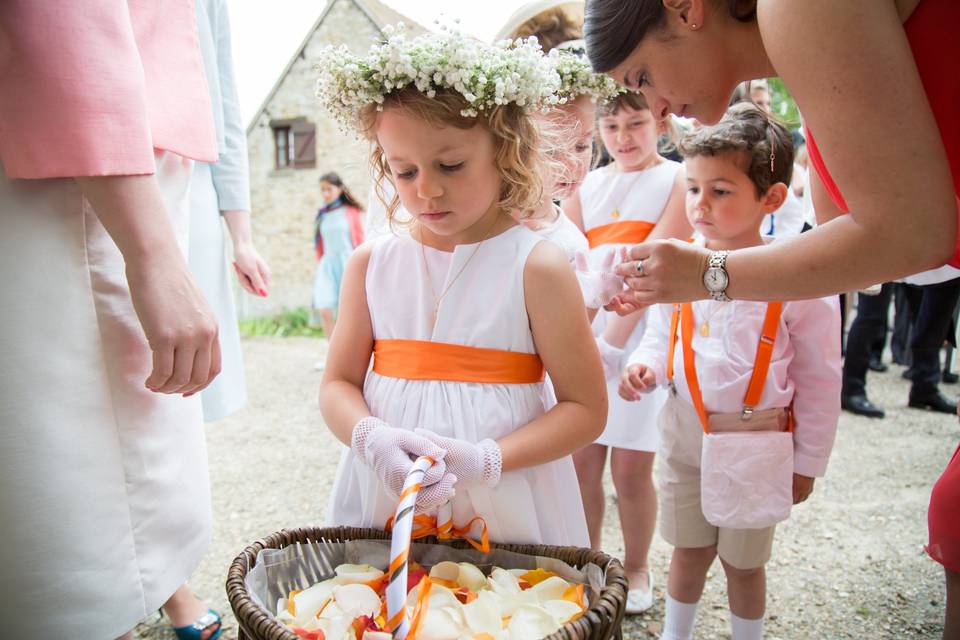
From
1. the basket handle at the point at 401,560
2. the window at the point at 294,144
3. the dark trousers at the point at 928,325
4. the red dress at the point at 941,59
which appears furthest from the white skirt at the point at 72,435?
the window at the point at 294,144

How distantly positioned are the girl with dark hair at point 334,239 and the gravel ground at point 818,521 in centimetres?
351

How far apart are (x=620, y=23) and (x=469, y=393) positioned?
0.89m

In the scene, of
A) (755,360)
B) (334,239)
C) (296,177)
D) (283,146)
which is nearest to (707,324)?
(755,360)

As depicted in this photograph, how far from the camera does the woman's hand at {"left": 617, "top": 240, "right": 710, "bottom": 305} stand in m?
1.52

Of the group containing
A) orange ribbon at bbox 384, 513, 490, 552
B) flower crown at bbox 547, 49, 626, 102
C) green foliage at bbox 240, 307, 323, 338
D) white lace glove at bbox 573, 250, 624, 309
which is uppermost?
flower crown at bbox 547, 49, 626, 102

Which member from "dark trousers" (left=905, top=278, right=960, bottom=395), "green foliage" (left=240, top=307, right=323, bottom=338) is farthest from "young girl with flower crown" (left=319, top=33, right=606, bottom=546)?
"green foliage" (left=240, top=307, right=323, bottom=338)

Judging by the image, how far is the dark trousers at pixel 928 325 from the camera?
479cm

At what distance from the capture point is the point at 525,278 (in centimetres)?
161

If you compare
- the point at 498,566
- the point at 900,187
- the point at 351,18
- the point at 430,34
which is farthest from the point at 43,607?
the point at 351,18

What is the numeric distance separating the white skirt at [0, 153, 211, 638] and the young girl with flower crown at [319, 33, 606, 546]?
17.4 inches

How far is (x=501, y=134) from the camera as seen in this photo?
1.62 metres

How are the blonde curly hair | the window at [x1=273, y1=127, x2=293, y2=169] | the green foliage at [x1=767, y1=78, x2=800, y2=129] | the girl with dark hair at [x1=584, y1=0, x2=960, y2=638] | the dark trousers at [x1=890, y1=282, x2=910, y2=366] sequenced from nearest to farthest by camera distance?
the girl with dark hair at [x1=584, y1=0, x2=960, y2=638] → the blonde curly hair → the green foliage at [x1=767, y1=78, x2=800, y2=129] → the dark trousers at [x1=890, y1=282, x2=910, y2=366] → the window at [x1=273, y1=127, x2=293, y2=169]

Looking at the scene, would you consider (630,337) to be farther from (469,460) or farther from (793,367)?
(469,460)

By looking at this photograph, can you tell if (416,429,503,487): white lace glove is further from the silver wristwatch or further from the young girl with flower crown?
the silver wristwatch
